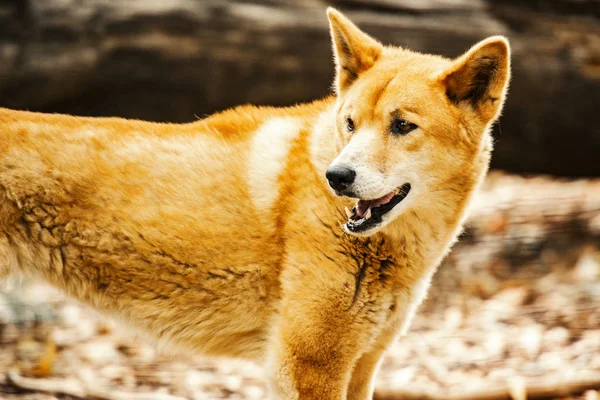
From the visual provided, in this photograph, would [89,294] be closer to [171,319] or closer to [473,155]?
[171,319]

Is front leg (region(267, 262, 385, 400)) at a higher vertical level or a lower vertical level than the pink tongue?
lower

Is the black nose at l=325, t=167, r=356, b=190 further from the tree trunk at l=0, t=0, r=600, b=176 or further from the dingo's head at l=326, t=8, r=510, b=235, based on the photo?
the tree trunk at l=0, t=0, r=600, b=176

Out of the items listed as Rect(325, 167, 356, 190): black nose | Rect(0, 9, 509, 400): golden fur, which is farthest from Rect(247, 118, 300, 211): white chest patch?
Rect(325, 167, 356, 190): black nose

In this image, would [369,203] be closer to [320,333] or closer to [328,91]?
[320,333]

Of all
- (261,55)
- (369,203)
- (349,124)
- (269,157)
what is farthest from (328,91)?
(369,203)

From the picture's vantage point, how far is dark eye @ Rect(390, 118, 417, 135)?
332 cm

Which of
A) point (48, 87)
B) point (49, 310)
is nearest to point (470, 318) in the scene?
point (49, 310)

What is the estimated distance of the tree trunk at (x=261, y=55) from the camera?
6172mm

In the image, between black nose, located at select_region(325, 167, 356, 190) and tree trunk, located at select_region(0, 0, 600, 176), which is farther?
tree trunk, located at select_region(0, 0, 600, 176)

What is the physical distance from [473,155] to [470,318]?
2.68 meters

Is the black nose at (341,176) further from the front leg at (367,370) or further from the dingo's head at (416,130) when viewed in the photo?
the front leg at (367,370)

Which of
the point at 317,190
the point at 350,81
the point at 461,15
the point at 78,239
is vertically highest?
the point at 461,15

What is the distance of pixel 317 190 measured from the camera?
11.4 feet

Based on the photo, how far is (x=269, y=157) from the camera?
11.9ft
